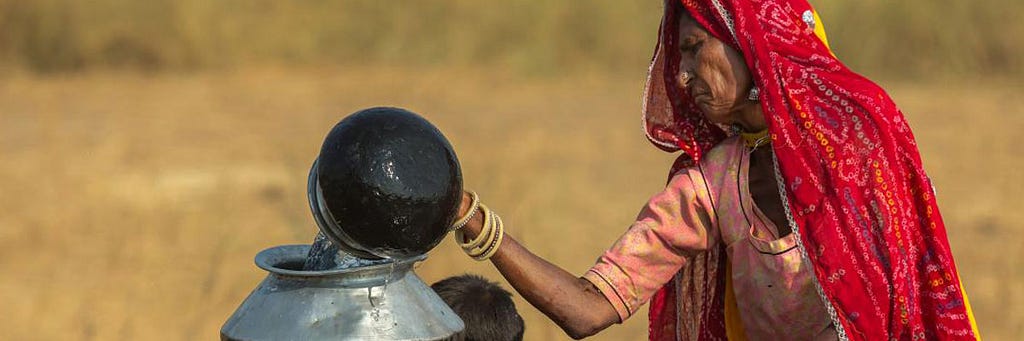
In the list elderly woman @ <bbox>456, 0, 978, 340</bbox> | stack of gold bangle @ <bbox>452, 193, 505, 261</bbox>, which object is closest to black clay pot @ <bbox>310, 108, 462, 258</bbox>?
stack of gold bangle @ <bbox>452, 193, 505, 261</bbox>

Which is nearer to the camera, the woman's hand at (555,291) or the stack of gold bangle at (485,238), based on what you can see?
the stack of gold bangle at (485,238)

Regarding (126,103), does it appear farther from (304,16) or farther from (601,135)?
(601,135)

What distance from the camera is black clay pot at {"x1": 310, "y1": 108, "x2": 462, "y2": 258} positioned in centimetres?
195

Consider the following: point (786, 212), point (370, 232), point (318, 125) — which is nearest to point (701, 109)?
point (786, 212)

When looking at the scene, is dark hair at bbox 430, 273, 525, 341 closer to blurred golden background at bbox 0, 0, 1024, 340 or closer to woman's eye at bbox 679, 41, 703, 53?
woman's eye at bbox 679, 41, 703, 53

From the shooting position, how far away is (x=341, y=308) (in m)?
2.02

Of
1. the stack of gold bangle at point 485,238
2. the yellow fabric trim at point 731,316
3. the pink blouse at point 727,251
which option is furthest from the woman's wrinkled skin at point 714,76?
the stack of gold bangle at point 485,238

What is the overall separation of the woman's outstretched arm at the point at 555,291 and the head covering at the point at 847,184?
0.46 m

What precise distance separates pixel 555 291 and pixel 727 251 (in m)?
0.45

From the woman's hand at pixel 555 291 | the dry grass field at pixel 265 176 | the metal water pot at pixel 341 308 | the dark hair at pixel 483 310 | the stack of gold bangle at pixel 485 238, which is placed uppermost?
the metal water pot at pixel 341 308

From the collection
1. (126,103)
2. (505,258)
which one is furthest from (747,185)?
(126,103)

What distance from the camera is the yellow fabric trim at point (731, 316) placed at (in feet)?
11.0

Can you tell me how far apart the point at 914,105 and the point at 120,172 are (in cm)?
689

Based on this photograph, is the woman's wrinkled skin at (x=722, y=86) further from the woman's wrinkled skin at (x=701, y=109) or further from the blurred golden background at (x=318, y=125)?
the blurred golden background at (x=318, y=125)
